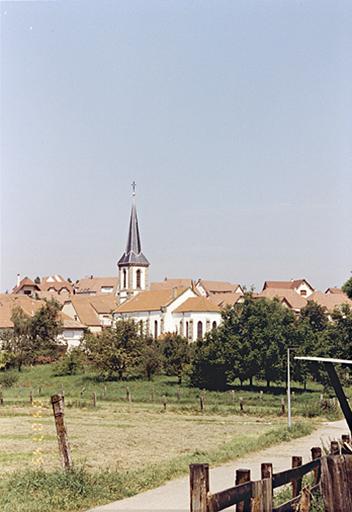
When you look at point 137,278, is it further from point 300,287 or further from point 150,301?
point 300,287

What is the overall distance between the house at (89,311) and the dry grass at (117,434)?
4612 centimetres

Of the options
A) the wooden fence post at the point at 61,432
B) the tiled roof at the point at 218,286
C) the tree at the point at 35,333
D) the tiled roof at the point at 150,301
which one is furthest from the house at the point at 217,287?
the wooden fence post at the point at 61,432

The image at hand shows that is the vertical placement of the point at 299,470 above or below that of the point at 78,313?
below

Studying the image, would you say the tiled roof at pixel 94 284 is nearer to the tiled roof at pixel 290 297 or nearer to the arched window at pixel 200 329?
the tiled roof at pixel 290 297

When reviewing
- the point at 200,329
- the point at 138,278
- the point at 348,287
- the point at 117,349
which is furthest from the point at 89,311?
the point at 348,287

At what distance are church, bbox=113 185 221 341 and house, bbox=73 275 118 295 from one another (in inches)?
1423

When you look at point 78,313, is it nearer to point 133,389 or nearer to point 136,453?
point 133,389

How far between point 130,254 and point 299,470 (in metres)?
96.7

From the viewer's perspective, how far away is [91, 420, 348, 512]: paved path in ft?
35.2

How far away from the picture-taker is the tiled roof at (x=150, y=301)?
9000 cm

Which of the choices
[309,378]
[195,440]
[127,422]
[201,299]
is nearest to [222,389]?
[309,378]

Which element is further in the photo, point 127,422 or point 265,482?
point 127,422

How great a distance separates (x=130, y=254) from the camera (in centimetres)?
10419

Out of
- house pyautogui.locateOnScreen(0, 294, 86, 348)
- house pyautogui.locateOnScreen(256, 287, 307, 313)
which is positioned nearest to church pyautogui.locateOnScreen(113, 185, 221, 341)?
house pyautogui.locateOnScreen(0, 294, 86, 348)
